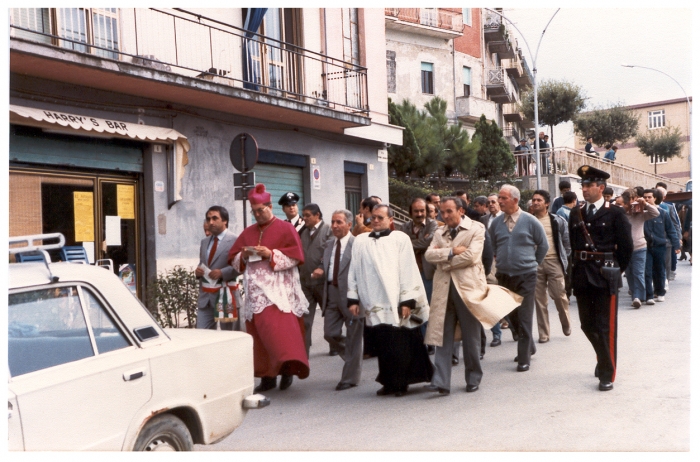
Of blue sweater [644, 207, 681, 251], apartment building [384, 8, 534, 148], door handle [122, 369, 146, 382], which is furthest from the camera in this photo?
apartment building [384, 8, 534, 148]

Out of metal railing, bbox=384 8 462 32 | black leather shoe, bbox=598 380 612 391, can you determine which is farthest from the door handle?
metal railing, bbox=384 8 462 32

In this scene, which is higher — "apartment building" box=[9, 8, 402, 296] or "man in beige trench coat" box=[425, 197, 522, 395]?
"apartment building" box=[9, 8, 402, 296]

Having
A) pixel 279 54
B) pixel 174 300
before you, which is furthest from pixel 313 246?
pixel 279 54

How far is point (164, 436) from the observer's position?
13.6 feet

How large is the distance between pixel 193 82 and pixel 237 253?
5.90 meters

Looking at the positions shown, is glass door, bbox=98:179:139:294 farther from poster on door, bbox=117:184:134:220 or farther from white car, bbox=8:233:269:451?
white car, bbox=8:233:269:451

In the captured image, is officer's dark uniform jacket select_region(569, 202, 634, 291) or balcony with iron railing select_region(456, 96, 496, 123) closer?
officer's dark uniform jacket select_region(569, 202, 634, 291)

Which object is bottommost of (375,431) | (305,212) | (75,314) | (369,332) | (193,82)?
(375,431)

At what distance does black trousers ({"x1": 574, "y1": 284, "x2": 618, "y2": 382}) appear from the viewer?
7.14 meters

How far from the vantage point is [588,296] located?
7.30 meters

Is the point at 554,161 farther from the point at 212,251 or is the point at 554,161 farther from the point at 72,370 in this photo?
the point at 72,370

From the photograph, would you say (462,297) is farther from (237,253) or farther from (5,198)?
(5,198)

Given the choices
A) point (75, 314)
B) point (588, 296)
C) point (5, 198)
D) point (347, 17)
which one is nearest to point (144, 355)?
point (75, 314)

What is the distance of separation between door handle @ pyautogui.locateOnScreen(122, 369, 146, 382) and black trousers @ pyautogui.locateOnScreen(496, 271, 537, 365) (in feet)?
16.5
